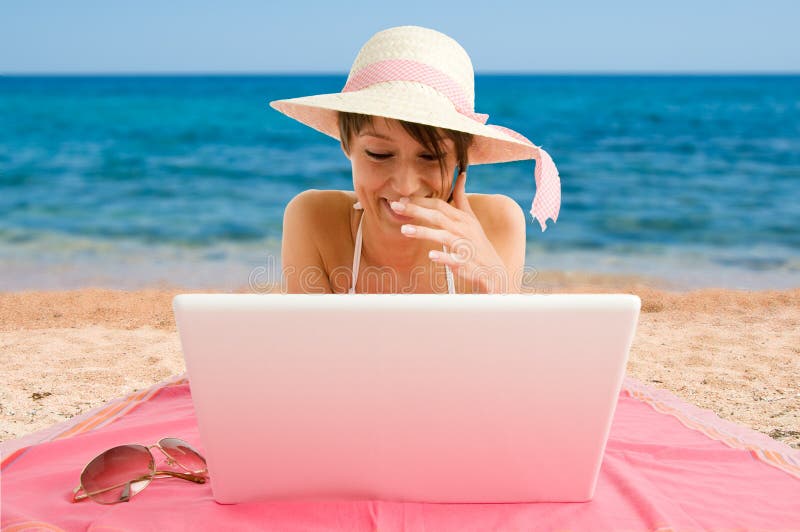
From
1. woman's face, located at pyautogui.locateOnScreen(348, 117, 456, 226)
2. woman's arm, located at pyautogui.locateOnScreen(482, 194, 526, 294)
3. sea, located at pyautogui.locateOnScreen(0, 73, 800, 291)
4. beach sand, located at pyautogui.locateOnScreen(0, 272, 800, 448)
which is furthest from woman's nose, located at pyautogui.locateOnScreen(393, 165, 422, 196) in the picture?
beach sand, located at pyautogui.locateOnScreen(0, 272, 800, 448)

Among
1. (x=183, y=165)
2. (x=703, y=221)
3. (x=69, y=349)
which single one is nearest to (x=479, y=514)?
(x=69, y=349)

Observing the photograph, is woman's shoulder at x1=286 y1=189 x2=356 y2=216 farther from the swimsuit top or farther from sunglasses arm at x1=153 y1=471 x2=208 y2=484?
sunglasses arm at x1=153 y1=471 x2=208 y2=484

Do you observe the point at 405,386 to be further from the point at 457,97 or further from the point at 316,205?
the point at 316,205

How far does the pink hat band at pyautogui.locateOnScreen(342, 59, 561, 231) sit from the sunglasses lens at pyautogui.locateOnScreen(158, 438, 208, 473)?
3.79ft

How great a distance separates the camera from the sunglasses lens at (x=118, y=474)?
5.74ft

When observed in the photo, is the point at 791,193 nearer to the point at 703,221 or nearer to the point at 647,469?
the point at 703,221

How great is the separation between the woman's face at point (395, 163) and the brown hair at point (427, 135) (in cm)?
1

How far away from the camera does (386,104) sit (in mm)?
2070

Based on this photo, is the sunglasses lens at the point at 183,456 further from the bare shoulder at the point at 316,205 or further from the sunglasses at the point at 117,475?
the bare shoulder at the point at 316,205

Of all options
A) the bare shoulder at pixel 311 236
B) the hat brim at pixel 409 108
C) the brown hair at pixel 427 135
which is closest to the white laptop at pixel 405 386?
the hat brim at pixel 409 108

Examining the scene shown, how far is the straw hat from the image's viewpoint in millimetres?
2084

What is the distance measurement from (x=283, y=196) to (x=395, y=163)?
8.89 meters

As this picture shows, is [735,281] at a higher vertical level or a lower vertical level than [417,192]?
lower

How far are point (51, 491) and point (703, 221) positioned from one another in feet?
28.8
